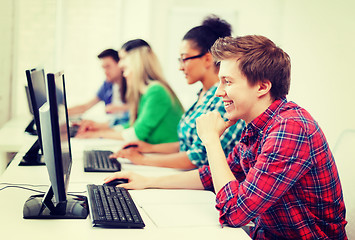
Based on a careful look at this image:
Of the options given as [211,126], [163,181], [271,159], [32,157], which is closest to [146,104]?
[32,157]

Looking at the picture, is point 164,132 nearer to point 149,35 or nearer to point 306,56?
point 306,56

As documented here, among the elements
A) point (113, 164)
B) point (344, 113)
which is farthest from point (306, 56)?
point (113, 164)

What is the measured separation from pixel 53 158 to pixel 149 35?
3.81 metres

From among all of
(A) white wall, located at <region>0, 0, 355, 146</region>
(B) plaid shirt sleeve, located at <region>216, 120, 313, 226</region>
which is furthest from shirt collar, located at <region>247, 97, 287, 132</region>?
(A) white wall, located at <region>0, 0, 355, 146</region>

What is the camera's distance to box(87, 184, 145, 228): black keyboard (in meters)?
1.20

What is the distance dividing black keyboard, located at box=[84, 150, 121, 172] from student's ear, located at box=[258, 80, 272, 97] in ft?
2.62

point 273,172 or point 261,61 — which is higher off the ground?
point 261,61

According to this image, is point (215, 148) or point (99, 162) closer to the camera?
point (215, 148)

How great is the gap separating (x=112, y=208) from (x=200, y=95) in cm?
110

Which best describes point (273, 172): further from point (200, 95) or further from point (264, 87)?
point (200, 95)

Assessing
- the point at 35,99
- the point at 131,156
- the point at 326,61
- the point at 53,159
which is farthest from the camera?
the point at 326,61

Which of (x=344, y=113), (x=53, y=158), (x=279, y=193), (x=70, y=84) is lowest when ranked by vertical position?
(x=70, y=84)

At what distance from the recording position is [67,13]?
Result: 4555 millimetres

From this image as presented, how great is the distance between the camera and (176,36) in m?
4.93
